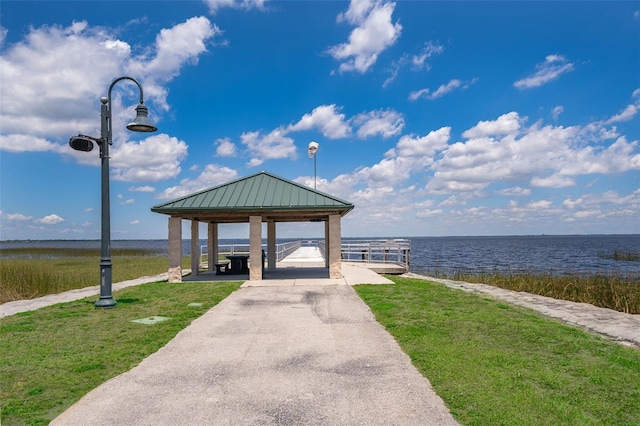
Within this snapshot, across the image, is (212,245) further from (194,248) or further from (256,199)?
(256,199)

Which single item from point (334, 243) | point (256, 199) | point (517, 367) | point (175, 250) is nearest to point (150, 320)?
point (517, 367)

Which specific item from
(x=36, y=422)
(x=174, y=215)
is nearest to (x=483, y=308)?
Result: (x=36, y=422)

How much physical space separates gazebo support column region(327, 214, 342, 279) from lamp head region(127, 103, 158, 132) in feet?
25.8

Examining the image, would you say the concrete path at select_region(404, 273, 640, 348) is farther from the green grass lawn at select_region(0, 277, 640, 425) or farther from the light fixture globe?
the light fixture globe

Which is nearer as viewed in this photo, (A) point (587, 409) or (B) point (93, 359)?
(A) point (587, 409)

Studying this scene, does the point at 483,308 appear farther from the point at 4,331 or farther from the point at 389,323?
the point at 4,331

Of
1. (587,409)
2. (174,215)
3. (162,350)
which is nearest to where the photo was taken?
(587,409)

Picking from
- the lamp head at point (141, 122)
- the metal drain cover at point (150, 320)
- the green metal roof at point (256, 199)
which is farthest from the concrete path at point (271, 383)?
the green metal roof at point (256, 199)

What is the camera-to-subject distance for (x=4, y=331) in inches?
330

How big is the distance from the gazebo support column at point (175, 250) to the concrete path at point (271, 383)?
847cm

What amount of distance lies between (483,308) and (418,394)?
6.62 meters

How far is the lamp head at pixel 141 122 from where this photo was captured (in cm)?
1112

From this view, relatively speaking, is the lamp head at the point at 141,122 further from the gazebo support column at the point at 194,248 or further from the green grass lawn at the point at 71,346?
the gazebo support column at the point at 194,248

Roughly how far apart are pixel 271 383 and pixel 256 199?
12032 mm
